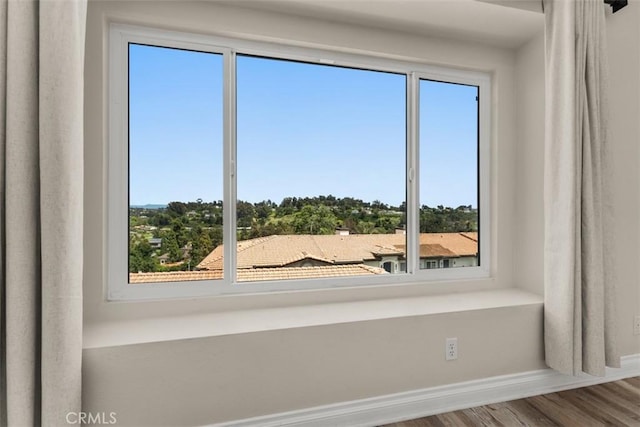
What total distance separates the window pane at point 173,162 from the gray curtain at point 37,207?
21.2 inches

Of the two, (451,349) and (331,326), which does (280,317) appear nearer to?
(331,326)

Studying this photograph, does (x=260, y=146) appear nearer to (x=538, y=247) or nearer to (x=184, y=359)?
(x=184, y=359)

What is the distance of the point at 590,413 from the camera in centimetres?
191

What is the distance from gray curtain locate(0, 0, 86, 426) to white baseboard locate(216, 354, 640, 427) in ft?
2.55

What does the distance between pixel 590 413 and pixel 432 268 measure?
3.61 feet

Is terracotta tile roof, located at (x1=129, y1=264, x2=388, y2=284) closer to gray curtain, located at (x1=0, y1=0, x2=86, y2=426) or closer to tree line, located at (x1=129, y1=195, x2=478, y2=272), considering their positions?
tree line, located at (x1=129, y1=195, x2=478, y2=272)

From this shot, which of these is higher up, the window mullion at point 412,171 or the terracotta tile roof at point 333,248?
the window mullion at point 412,171

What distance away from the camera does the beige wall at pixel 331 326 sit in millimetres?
1562

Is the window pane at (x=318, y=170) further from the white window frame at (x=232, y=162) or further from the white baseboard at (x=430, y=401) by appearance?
the white baseboard at (x=430, y=401)

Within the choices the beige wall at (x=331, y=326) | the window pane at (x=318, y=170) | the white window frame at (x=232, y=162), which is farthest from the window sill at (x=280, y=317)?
the window pane at (x=318, y=170)

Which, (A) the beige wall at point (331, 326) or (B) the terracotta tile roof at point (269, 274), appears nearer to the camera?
(A) the beige wall at point (331, 326)

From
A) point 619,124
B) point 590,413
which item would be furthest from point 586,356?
point 619,124

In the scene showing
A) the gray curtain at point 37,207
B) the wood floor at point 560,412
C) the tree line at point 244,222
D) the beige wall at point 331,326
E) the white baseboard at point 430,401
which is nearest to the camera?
the gray curtain at point 37,207

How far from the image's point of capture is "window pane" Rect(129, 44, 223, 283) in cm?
192
